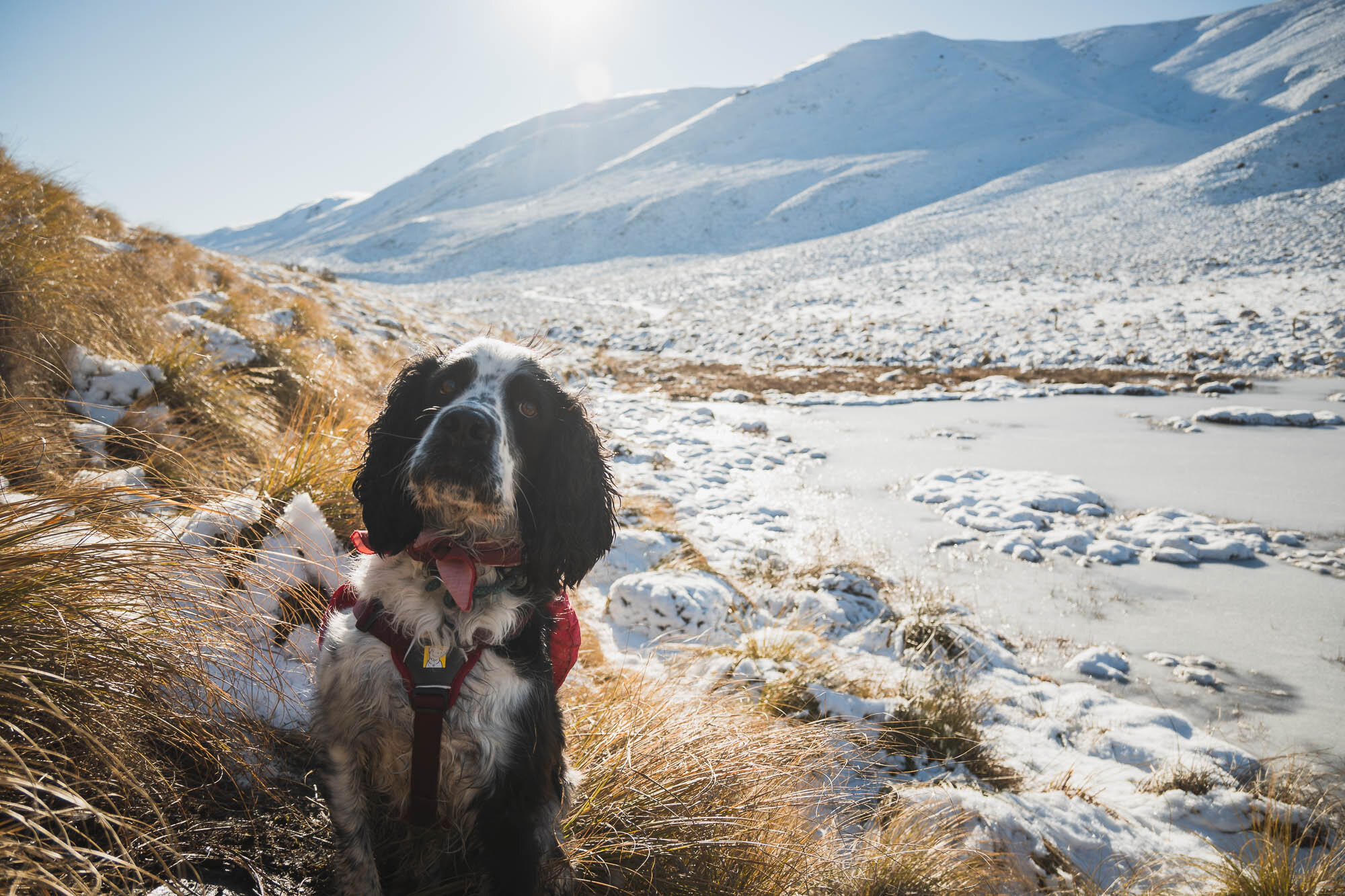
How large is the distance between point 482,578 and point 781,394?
47.2ft

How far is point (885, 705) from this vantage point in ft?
12.6

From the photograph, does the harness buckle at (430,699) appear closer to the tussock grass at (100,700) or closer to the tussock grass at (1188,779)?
the tussock grass at (100,700)

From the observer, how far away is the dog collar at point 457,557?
77.3 inches

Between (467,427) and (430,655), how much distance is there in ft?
2.36

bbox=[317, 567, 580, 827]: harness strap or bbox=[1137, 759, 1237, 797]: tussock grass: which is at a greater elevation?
bbox=[317, 567, 580, 827]: harness strap

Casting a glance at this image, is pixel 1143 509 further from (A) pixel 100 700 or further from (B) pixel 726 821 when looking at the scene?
(A) pixel 100 700

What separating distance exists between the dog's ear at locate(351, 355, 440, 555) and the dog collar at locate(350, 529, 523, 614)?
5 centimetres

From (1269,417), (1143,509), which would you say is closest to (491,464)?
(1143,509)

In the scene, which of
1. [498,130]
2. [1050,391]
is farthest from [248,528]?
[498,130]

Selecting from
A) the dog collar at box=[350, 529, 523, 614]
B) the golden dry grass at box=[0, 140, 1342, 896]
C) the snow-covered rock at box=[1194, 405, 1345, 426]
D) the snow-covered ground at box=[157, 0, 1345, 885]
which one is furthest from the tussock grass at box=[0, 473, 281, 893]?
the snow-covered rock at box=[1194, 405, 1345, 426]

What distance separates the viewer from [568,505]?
2.34 meters

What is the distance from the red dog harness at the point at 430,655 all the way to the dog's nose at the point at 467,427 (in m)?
0.39

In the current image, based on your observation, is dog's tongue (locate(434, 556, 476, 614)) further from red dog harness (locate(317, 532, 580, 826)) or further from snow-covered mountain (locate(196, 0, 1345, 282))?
snow-covered mountain (locate(196, 0, 1345, 282))

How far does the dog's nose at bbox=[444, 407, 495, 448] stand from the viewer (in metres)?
1.96
